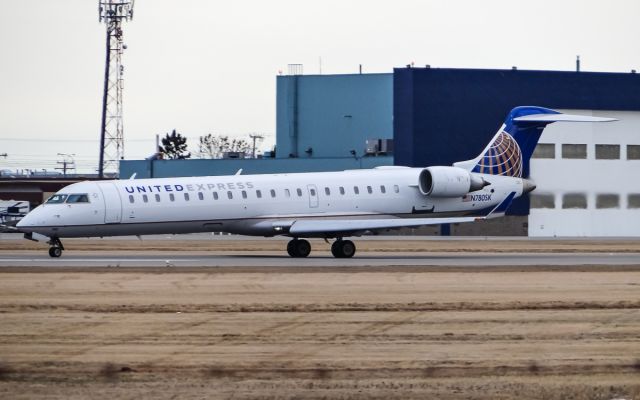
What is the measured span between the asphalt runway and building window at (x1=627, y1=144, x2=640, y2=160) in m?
19.5

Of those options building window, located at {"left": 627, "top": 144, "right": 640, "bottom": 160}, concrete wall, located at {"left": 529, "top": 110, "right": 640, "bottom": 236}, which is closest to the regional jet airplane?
concrete wall, located at {"left": 529, "top": 110, "right": 640, "bottom": 236}

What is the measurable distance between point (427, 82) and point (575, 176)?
41.1 ft

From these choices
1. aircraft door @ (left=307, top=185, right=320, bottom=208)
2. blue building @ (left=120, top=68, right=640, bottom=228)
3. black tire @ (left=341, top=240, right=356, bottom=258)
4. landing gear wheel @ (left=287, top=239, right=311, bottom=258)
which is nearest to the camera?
black tire @ (left=341, top=240, right=356, bottom=258)

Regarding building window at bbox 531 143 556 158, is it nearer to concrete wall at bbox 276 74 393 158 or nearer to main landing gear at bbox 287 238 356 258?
concrete wall at bbox 276 74 393 158

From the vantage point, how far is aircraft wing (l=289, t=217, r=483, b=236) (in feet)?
138

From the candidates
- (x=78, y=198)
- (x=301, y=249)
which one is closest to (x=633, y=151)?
(x=301, y=249)

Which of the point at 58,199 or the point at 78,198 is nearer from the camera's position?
the point at 78,198

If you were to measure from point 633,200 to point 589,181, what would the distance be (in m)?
2.09

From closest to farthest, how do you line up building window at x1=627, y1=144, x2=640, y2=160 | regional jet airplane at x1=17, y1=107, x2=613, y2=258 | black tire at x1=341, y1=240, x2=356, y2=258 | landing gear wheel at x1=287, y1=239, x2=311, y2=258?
regional jet airplane at x1=17, y1=107, x2=613, y2=258
black tire at x1=341, y1=240, x2=356, y2=258
landing gear wheel at x1=287, y1=239, x2=311, y2=258
building window at x1=627, y1=144, x2=640, y2=160

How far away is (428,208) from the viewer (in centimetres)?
4538

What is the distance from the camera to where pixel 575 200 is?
5350 cm

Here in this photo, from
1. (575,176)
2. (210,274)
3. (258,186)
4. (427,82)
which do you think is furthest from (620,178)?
(210,274)

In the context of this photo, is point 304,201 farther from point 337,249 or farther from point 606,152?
point 606,152

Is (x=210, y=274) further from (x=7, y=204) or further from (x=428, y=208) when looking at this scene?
(x=7, y=204)
